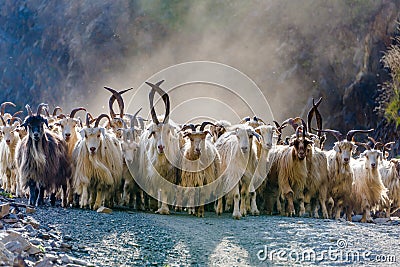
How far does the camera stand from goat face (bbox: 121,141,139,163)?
39.8ft

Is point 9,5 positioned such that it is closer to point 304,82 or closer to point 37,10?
point 37,10

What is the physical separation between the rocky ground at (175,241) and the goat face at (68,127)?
7.90 feet

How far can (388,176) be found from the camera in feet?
50.5

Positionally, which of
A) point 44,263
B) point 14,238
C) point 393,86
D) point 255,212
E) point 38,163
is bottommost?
point 44,263

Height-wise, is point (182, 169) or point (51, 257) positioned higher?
point (182, 169)

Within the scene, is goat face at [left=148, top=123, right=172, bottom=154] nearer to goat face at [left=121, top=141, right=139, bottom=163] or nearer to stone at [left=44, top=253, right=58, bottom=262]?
goat face at [left=121, top=141, right=139, bottom=163]

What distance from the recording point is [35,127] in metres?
11.3

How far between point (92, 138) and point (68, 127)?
1425 millimetres

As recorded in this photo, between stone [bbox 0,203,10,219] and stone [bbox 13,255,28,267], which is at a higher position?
stone [bbox 0,203,10,219]

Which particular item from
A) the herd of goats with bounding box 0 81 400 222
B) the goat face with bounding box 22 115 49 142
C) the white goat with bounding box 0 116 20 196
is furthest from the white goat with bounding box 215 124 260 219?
the white goat with bounding box 0 116 20 196

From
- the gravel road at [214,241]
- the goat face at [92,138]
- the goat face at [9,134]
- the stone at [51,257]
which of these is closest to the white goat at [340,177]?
the gravel road at [214,241]

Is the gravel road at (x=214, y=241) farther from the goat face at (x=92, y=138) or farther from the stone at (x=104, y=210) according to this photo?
the goat face at (x=92, y=138)

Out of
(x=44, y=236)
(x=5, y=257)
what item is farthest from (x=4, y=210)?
(x=5, y=257)

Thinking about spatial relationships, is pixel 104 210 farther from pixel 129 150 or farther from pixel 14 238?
pixel 14 238
